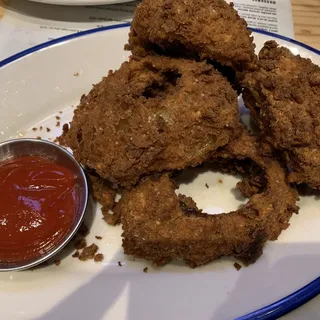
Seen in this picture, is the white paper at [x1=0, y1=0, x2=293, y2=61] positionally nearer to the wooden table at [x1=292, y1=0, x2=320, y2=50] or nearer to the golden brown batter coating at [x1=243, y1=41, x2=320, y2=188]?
the wooden table at [x1=292, y1=0, x2=320, y2=50]

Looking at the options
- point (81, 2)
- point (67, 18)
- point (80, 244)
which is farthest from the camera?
point (67, 18)

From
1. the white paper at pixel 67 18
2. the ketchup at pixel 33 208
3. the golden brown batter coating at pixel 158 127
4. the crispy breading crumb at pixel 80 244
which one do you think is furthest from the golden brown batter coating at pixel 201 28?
the white paper at pixel 67 18

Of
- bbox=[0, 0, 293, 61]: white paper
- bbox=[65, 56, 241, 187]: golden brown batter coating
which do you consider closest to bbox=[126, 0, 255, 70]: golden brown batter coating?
bbox=[65, 56, 241, 187]: golden brown batter coating

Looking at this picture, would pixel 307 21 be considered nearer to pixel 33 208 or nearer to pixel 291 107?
pixel 291 107

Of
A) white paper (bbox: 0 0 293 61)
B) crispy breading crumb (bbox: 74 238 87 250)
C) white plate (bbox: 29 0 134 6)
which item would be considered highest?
white plate (bbox: 29 0 134 6)

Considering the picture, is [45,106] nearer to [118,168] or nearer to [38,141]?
[38,141]

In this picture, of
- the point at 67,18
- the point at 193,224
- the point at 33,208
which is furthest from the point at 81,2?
the point at 193,224
